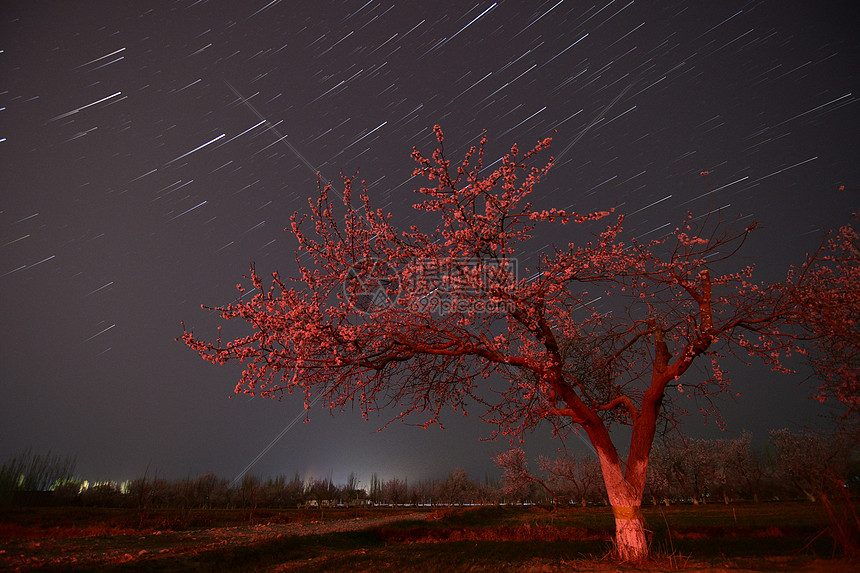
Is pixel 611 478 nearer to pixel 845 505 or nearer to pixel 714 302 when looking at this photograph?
pixel 845 505

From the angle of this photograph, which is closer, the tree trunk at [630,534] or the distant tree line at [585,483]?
the tree trunk at [630,534]

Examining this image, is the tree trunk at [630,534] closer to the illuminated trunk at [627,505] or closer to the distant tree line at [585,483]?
the illuminated trunk at [627,505]

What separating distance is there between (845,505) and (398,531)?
30.1 meters

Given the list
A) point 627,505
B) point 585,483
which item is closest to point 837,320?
point 627,505

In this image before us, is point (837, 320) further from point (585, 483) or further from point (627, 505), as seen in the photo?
point (585, 483)

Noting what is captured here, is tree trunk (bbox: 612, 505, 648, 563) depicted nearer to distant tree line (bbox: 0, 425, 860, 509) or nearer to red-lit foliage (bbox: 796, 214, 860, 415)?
red-lit foliage (bbox: 796, 214, 860, 415)

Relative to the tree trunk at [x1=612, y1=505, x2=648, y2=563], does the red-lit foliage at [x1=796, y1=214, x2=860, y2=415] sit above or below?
above
